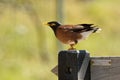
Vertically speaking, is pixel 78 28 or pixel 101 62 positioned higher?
pixel 78 28

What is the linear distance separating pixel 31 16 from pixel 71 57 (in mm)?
4618

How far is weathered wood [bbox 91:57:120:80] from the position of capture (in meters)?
2.63

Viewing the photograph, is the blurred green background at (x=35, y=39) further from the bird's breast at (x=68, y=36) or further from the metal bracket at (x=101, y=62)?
the metal bracket at (x=101, y=62)

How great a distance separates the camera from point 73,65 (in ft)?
8.47

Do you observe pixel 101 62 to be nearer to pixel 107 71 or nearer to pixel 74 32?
pixel 107 71

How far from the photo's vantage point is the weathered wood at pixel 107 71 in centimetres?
263

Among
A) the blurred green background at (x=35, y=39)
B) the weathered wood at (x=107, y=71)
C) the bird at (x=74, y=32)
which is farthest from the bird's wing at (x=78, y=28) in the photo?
the blurred green background at (x=35, y=39)

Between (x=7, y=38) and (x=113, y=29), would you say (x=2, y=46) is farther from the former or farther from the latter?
(x=113, y=29)

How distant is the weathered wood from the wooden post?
0.17 ft

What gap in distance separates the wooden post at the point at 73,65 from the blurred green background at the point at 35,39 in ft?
12.0

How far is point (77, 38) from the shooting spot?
10.3 ft

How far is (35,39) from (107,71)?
209 inches

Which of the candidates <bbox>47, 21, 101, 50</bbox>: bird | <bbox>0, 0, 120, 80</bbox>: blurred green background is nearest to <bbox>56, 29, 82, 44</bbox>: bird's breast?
<bbox>47, 21, 101, 50</bbox>: bird

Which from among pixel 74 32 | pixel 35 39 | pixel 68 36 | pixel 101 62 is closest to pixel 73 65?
pixel 101 62
